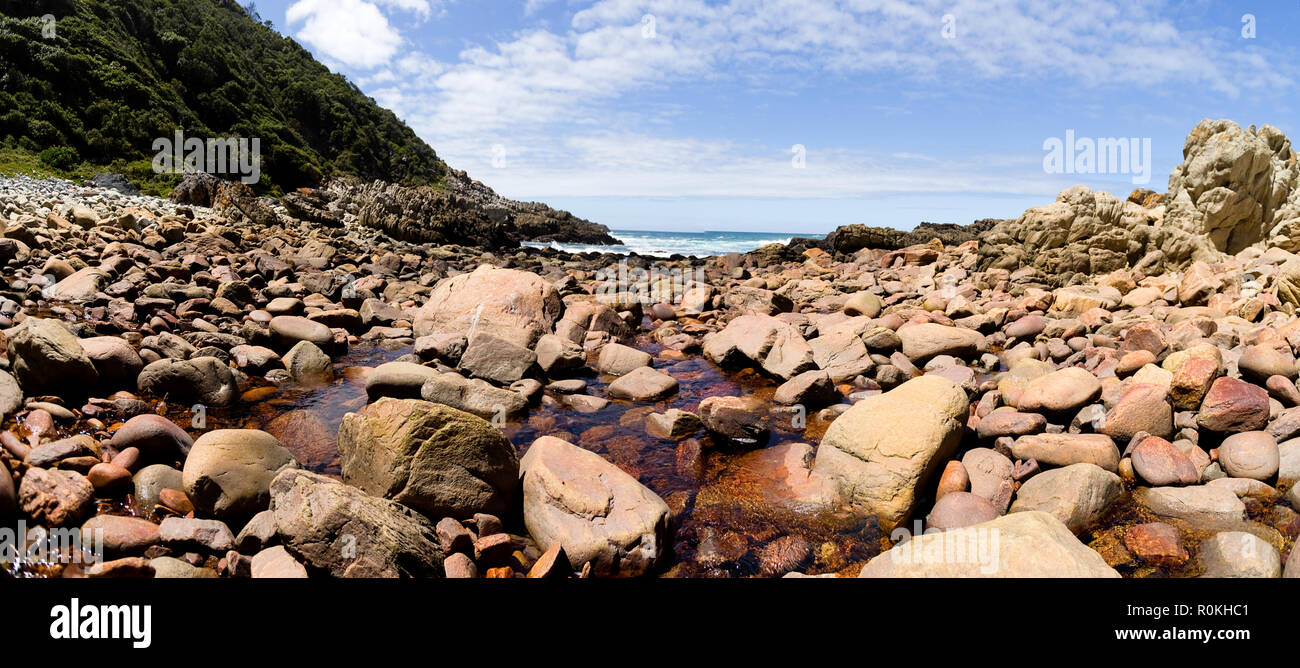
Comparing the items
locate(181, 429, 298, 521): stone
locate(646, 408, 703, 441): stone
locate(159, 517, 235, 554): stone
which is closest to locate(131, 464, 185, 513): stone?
locate(181, 429, 298, 521): stone

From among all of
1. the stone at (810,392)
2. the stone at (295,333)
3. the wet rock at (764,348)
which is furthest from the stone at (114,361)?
the wet rock at (764,348)

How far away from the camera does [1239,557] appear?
4621 mm

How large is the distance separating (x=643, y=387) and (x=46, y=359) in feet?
22.1

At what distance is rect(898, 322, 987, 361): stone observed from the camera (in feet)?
35.2

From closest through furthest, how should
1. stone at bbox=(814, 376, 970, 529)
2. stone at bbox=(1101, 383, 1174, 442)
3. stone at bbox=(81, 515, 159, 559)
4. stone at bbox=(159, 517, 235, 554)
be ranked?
stone at bbox=(81, 515, 159, 559) < stone at bbox=(159, 517, 235, 554) < stone at bbox=(814, 376, 970, 529) < stone at bbox=(1101, 383, 1174, 442)

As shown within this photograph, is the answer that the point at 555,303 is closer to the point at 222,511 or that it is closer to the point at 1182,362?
the point at 222,511

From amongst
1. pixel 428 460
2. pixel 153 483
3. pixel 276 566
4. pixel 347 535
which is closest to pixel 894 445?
pixel 428 460

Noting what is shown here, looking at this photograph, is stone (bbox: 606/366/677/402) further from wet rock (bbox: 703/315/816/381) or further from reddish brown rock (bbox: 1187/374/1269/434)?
reddish brown rock (bbox: 1187/374/1269/434)

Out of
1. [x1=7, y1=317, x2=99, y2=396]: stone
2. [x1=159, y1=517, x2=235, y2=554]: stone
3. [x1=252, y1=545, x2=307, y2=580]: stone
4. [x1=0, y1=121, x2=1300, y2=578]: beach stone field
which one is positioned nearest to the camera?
[x1=252, y1=545, x2=307, y2=580]: stone

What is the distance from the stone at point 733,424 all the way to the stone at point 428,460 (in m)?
2.86

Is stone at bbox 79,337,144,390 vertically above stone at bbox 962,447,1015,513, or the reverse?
stone at bbox 79,337,144,390

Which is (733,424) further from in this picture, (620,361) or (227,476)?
(227,476)

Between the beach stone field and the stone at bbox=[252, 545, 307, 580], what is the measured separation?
0.8 inches
